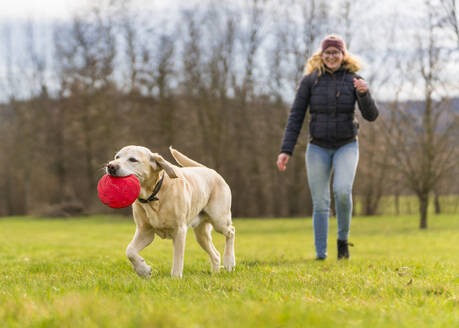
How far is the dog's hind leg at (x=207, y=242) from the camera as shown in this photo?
5273mm

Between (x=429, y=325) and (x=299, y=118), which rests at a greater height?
(x=299, y=118)

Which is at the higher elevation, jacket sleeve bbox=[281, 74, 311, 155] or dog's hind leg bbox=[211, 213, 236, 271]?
jacket sleeve bbox=[281, 74, 311, 155]

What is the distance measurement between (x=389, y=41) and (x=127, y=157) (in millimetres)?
21030

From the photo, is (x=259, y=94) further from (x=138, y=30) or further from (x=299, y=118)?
(x=299, y=118)

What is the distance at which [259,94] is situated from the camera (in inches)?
1122

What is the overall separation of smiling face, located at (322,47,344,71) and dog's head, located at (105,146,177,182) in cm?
282

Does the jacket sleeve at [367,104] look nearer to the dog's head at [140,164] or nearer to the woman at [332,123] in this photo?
the woman at [332,123]

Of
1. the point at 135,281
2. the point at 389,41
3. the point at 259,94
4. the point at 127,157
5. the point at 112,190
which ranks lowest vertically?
the point at 135,281

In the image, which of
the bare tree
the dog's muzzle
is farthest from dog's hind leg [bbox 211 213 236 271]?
the bare tree

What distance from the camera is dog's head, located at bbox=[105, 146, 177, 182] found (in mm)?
4203

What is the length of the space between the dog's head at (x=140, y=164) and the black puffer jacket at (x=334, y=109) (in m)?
2.34

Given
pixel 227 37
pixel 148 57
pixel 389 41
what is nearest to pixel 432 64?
pixel 389 41

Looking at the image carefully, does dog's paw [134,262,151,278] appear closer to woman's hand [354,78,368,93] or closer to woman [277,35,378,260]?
woman [277,35,378,260]

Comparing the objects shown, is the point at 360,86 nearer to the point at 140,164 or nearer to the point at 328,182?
the point at 328,182
